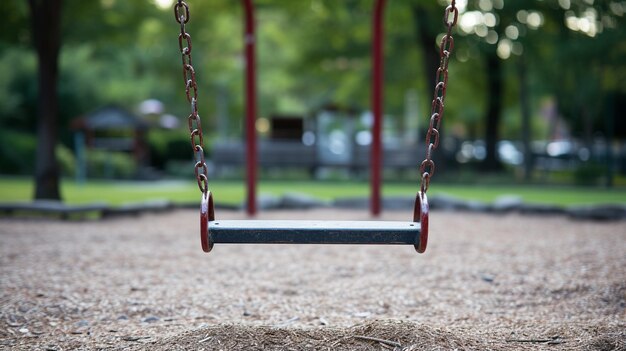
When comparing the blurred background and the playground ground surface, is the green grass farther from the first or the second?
the playground ground surface

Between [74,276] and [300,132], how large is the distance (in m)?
15.3

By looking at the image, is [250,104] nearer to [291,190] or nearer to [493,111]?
[291,190]

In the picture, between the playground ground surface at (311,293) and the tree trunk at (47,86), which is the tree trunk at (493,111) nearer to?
the playground ground surface at (311,293)

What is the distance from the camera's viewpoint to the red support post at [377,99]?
7.75 metres

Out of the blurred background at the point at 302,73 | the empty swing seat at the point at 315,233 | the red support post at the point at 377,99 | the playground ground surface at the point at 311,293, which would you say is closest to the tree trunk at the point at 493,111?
the blurred background at the point at 302,73

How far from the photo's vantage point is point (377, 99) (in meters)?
7.90

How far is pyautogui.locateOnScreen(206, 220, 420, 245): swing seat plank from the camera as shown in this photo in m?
2.99

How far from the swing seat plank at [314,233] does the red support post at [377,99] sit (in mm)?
4883

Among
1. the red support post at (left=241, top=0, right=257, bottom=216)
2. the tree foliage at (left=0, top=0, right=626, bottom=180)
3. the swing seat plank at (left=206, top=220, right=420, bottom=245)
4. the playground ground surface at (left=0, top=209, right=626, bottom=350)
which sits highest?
the tree foliage at (left=0, top=0, right=626, bottom=180)

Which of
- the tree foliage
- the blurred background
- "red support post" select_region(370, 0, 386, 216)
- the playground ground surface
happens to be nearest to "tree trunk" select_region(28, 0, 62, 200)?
the blurred background

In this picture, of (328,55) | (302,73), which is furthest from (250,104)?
(302,73)

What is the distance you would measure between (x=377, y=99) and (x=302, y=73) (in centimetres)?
1333

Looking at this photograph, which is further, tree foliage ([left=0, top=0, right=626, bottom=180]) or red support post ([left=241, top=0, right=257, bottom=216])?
tree foliage ([left=0, top=0, right=626, bottom=180])

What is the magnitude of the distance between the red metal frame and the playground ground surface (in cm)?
131
